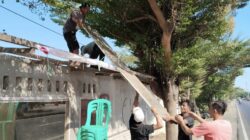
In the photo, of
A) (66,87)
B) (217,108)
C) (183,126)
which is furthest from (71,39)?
(217,108)

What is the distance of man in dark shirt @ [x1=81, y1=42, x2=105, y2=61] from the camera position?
1038cm

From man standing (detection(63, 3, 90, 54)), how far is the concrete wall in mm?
528

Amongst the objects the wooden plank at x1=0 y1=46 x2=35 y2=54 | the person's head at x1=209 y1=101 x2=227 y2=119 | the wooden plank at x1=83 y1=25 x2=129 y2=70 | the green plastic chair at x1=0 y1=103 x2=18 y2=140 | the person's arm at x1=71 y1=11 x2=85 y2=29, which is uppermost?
the person's arm at x1=71 y1=11 x2=85 y2=29

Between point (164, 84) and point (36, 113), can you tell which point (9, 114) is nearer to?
point (36, 113)

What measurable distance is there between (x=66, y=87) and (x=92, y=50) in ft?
4.45

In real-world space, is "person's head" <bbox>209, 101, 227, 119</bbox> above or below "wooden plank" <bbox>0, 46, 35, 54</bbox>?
below

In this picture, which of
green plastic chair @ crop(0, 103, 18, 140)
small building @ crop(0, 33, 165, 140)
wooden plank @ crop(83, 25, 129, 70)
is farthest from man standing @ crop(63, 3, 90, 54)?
green plastic chair @ crop(0, 103, 18, 140)

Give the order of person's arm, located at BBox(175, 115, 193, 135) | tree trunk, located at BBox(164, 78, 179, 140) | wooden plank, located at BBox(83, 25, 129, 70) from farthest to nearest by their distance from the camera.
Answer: tree trunk, located at BBox(164, 78, 179, 140) < wooden plank, located at BBox(83, 25, 129, 70) < person's arm, located at BBox(175, 115, 193, 135)

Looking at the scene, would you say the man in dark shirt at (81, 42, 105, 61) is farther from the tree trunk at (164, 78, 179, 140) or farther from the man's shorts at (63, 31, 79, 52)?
the tree trunk at (164, 78, 179, 140)

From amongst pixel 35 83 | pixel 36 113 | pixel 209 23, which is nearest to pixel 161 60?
pixel 209 23

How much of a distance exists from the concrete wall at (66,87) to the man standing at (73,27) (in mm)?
528

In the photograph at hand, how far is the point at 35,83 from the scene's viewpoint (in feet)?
25.9

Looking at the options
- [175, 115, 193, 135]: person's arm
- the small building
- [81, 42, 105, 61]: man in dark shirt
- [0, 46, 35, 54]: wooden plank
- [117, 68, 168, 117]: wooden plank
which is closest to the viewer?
[175, 115, 193, 135]: person's arm

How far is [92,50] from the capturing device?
1037 cm
